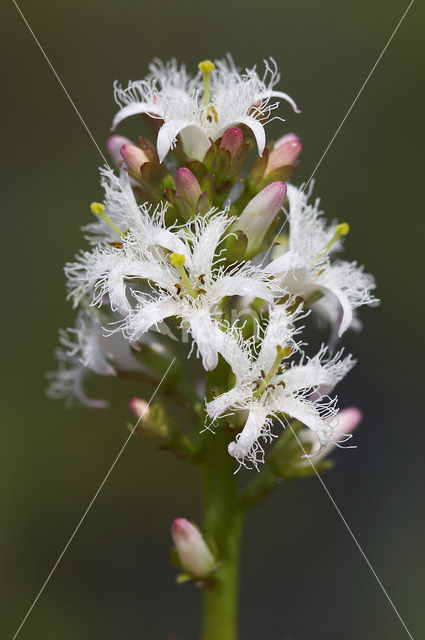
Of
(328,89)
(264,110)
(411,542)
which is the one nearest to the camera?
(264,110)

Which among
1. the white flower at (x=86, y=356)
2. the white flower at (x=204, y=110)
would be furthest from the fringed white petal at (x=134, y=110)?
the white flower at (x=86, y=356)

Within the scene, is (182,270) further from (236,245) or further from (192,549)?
(192,549)

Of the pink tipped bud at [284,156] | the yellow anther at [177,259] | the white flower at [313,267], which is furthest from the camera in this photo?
the pink tipped bud at [284,156]

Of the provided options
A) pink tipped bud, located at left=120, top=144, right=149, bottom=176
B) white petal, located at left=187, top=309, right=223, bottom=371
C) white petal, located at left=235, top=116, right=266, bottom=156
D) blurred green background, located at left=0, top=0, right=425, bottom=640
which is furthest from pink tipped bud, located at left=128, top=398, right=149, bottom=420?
blurred green background, located at left=0, top=0, right=425, bottom=640

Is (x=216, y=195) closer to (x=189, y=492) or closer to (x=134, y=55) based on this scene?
(x=189, y=492)

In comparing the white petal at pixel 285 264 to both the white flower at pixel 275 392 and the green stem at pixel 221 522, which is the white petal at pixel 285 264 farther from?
the green stem at pixel 221 522

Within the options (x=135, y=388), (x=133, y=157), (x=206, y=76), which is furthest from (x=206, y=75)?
(x=135, y=388)

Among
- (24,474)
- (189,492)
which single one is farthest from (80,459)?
(189,492)
